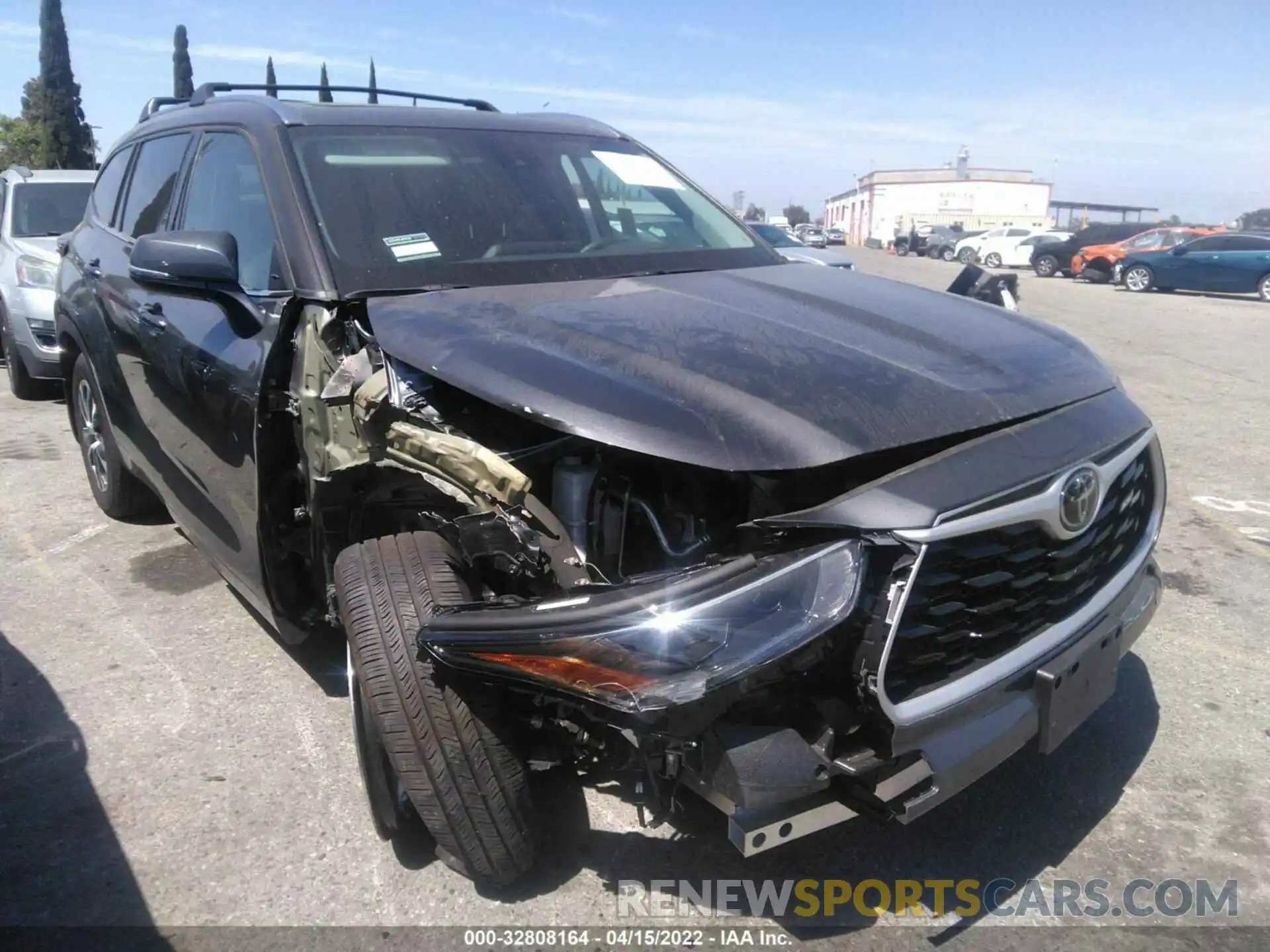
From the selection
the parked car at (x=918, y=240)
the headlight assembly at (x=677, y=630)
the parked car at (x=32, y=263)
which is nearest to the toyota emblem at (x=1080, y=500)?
the headlight assembly at (x=677, y=630)

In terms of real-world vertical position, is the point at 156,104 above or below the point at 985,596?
above

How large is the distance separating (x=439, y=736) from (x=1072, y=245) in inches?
1158

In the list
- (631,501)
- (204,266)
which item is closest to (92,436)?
(204,266)

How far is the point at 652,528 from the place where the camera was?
2.31 meters

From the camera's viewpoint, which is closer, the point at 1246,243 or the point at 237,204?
the point at 237,204

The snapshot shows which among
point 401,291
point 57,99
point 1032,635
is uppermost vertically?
point 57,99

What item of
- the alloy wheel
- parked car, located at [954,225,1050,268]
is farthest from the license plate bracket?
parked car, located at [954,225,1050,268]

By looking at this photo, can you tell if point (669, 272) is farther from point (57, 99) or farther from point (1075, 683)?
point (57, 99)

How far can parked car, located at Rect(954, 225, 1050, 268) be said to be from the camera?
32.9 m

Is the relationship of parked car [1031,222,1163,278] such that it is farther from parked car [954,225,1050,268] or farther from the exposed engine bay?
the exposed engine bay

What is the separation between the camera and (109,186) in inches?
194

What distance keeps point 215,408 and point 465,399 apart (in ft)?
3.43

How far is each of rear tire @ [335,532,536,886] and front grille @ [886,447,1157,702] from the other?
0.90 m

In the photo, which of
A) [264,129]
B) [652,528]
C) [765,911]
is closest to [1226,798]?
[765,911]
